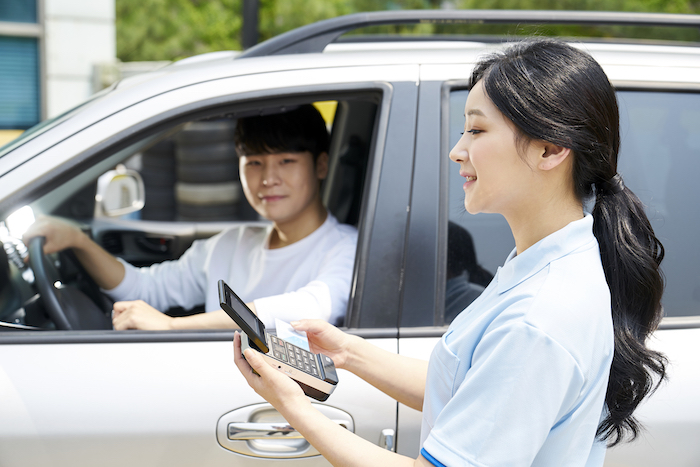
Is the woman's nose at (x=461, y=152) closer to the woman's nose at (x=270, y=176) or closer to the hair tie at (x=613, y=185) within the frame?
the hair tie at (x=613, y=185)

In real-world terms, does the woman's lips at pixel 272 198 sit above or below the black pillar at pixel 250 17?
below

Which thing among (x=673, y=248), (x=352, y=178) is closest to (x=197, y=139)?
(x=352, y=178)

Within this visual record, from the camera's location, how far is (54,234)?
2166 millimetres

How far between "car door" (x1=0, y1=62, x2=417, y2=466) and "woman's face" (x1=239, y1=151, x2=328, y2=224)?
1.83 feet

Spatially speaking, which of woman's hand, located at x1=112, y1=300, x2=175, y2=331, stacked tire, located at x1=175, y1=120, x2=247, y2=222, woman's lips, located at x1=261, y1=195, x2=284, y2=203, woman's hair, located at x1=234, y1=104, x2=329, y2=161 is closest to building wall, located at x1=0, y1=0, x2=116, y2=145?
stacked tire, located at x1=175, y1=120, x2=247, y2=222

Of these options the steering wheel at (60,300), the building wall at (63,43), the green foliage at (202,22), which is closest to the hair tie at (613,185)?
the steering wheel at (60,300)

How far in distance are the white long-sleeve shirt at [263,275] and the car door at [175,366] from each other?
223 millimetres

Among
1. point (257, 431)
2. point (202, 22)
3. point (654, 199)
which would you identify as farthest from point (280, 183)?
point (202, 22)

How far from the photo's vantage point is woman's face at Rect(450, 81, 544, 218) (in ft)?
3.04

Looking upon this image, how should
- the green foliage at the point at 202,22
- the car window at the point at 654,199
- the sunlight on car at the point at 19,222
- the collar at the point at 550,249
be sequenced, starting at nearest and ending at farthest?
the collar at the point at 550,249, the car window at the point at 654,199, the sunlight on car at the point at 19,222, the green foliage at the point at 202,22

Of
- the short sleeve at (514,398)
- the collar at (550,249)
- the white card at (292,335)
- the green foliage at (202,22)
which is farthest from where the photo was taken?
the green foliage at (202,22)

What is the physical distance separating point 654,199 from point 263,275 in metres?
1.19

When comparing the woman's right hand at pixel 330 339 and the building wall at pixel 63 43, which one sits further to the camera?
the building wall at pixel 63 43

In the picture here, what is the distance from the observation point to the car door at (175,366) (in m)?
1.34
